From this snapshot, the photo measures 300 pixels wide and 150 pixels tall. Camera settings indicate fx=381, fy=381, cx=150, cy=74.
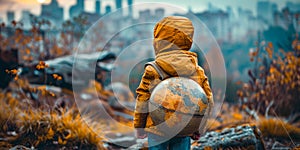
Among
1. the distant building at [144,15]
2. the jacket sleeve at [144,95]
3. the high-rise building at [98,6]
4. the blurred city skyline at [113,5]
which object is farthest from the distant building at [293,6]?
the jacket sleeve at [144,95]

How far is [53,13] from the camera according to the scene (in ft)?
16.2

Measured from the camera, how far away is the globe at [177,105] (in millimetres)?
2260

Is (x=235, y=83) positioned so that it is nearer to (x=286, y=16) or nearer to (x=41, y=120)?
(x=286, y=16)

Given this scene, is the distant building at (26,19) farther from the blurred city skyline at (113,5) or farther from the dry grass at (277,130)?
the dry grass at (277,130)

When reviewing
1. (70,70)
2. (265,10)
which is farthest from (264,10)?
(70,70)

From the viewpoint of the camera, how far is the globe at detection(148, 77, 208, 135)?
2.26 m

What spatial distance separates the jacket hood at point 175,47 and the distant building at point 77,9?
2.88 meters

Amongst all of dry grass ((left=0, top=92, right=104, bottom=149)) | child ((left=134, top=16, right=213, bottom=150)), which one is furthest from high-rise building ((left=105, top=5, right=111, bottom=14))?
child ((left=134, top=16, right=213, bottom=150))

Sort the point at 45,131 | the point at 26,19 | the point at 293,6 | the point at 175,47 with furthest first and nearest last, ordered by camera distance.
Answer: the point at 293,6 < the point at 26,19 < the point at 45,131 < the point at 175,47

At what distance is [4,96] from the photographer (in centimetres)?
443

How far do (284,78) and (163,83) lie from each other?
3244 millimetres

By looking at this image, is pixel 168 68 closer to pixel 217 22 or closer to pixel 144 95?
pixel 144 95

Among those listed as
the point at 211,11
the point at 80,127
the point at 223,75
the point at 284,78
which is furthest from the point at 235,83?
the point at 80,127

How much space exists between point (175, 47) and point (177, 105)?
0.39 meters
